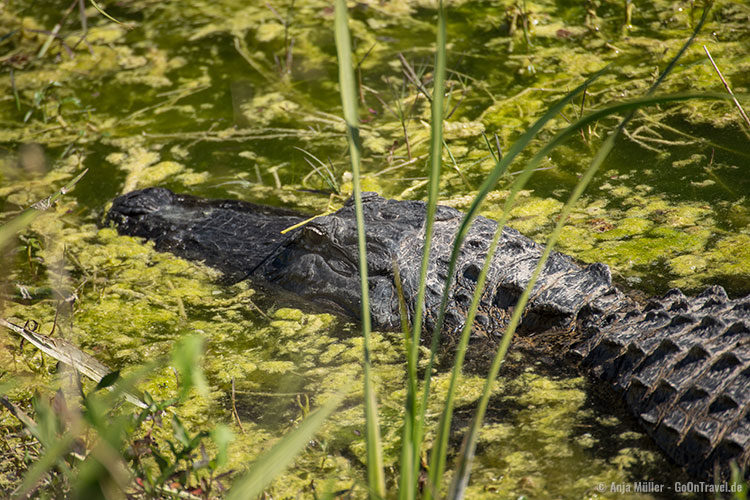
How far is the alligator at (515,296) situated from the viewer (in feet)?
6.45

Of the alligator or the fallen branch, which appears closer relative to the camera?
the fallen branch

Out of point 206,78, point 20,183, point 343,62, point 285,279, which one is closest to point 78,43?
point 206,78

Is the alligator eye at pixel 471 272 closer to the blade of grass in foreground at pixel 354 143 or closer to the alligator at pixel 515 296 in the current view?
the alligator at pixel 515 296

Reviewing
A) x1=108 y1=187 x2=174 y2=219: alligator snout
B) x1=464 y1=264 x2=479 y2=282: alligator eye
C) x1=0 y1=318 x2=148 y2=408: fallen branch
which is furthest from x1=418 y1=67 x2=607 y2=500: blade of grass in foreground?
x1=108 y1=187 x2=174 y2=219: alligator snout

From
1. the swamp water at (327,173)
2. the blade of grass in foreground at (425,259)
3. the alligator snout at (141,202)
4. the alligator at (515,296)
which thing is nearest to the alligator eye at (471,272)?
the alligator at (515,296)

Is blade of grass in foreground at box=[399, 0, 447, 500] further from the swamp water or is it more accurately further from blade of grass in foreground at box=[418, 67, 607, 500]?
the swamp water

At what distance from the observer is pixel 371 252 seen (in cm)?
284

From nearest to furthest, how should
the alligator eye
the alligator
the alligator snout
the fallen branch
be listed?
the fallen branch → the alligator → the alligator eye → the alligator snout

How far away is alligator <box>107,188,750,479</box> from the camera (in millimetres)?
1967

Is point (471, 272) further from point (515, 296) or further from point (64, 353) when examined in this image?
point (64, 353)

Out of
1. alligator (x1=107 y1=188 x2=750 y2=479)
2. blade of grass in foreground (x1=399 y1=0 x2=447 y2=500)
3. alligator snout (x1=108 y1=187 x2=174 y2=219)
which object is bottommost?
alligator snout (x1=108 y1=187 x2=174 y2=219)

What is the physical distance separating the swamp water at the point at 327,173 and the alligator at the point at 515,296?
12 centimetres

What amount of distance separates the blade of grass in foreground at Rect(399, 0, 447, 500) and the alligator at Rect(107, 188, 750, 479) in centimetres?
97

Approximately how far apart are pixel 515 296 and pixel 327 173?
1.80 m
